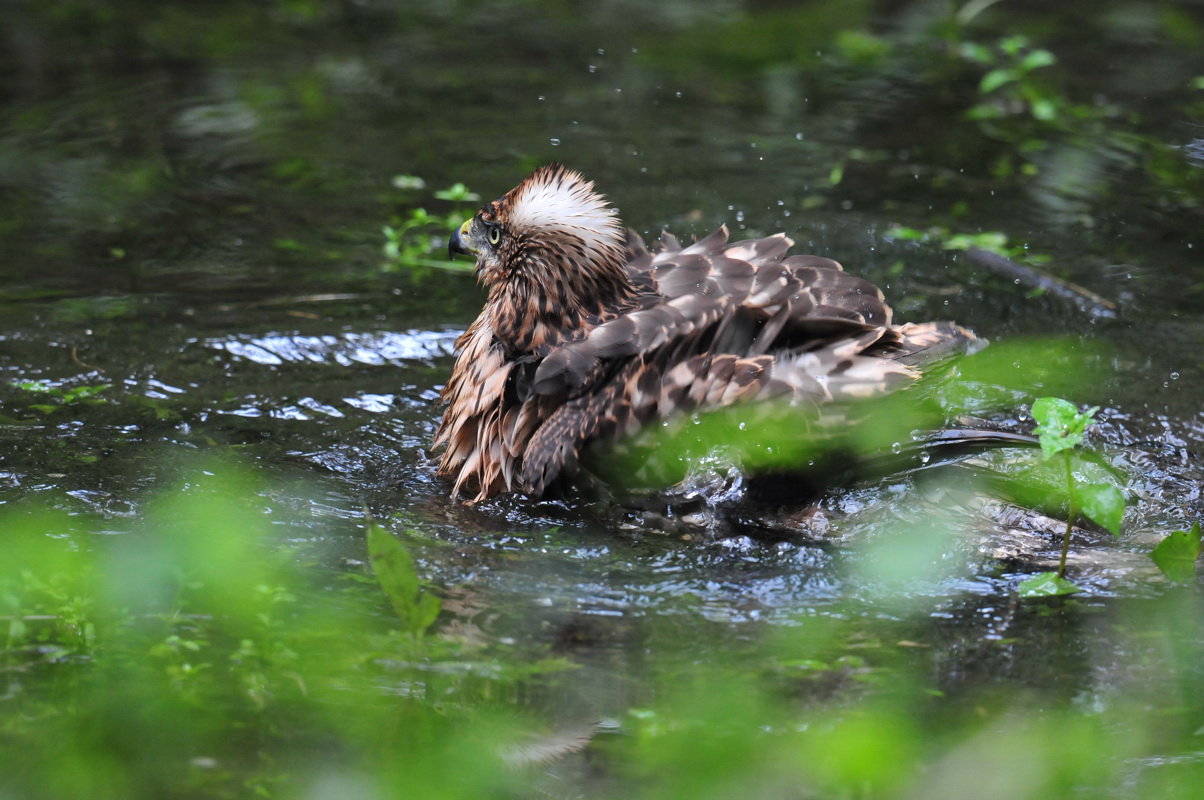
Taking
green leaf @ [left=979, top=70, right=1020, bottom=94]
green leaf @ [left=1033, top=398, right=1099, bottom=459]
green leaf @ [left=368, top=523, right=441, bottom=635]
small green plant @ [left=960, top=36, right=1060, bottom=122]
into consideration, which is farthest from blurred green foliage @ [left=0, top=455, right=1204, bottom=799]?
small green plant @ [left=960, top=36, right=1060, bottom=122]

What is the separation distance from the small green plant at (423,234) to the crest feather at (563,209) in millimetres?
1885

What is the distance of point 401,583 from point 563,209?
178 cm

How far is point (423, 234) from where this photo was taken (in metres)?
6.93

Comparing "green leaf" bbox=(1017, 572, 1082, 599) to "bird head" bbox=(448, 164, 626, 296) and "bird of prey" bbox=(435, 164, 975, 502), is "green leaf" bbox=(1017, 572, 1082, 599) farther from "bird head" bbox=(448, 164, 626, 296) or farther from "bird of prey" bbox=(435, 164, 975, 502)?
"bird head" bbox=(448, 164, 626, 296)

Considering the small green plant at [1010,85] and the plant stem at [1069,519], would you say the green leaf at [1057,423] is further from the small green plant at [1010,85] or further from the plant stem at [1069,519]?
the small green plant at [1010,85]

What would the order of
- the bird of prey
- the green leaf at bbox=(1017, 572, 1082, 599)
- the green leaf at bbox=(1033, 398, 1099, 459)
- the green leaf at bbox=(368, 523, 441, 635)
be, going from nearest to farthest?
the green leaf at bbox=(368, 523, 441, 635)
the green leaf at bbox=(1033, 398, 1099, 459)
the green leaf at bbox=(1017, 572, 1082, 599)
the bird of prey

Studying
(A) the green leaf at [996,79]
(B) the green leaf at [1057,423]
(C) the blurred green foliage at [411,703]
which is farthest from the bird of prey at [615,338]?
(A) the green leaf at [996,79]

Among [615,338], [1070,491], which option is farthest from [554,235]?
[1070,491]

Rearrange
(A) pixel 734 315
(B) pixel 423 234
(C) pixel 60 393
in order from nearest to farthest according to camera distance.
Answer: (A) pixel 734 315
(C) pixel 60 393
(B) pixel 423 234

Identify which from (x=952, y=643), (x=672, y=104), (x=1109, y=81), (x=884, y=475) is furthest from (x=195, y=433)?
(x=1109, y=81)

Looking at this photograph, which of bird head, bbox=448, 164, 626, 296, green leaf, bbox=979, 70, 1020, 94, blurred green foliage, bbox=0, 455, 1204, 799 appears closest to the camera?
blurred green foliage, bbox=0, 455, 1204, 799

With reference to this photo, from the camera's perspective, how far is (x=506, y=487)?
4391 millimetres

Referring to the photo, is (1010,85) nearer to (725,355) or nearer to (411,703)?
(725,355)

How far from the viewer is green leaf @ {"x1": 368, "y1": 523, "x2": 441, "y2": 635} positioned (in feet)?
10.1
